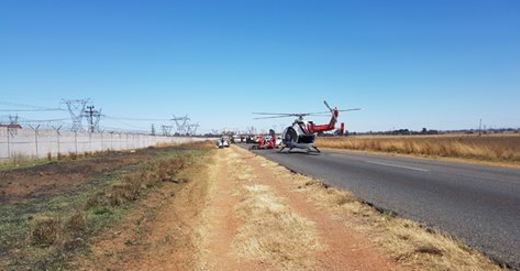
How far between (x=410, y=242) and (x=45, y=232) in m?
5.40

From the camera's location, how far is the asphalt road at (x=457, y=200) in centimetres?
836

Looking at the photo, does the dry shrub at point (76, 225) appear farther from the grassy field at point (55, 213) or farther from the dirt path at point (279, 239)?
the dirt path at point (279, 239)

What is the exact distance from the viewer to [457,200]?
1248cm

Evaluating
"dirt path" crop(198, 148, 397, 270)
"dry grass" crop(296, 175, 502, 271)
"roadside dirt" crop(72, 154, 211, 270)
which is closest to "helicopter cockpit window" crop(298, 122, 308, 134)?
"dirt path" crop(198, 148, 397, 270)

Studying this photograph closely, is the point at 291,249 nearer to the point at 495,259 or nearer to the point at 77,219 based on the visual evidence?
the point at 495,259

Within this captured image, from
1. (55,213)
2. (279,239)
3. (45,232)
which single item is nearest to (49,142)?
(55,213)

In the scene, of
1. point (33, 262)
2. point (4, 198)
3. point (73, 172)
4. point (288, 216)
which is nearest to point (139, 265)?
point (33, 262)

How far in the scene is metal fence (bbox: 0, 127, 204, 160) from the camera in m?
35.9

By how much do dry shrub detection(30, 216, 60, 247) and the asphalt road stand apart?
598cm

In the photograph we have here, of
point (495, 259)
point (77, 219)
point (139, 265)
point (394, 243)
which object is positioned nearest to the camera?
point (495, 259)

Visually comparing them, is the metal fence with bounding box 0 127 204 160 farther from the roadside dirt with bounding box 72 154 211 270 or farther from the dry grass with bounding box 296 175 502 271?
the dry grass with bounding box 296 175 502 271

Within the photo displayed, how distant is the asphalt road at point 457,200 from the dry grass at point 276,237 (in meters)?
2.11

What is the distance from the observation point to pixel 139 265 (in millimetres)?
7484

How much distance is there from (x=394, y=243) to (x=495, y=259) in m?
1.42
